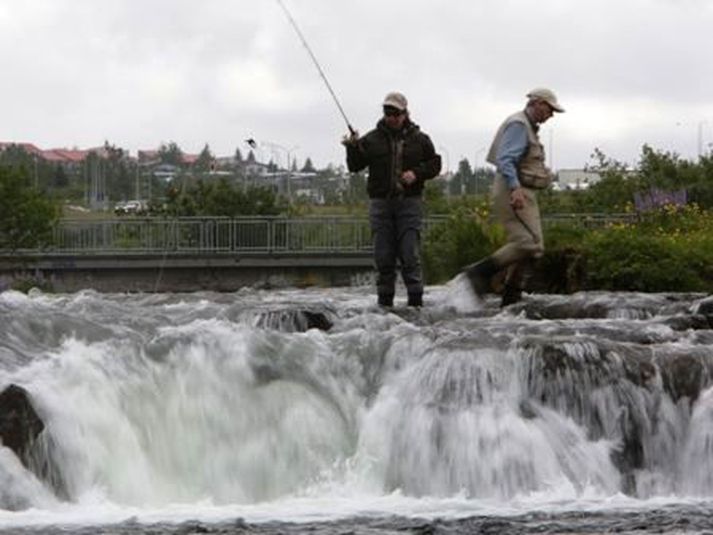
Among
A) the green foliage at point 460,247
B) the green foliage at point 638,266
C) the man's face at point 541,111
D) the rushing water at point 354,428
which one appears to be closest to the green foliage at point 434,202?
the green foliage at point 460,247

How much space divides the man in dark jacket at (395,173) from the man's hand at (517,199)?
0.67m

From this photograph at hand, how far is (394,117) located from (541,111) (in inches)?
52.2

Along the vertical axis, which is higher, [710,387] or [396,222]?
[396,222]

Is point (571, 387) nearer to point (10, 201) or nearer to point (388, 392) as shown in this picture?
point (388, 392)

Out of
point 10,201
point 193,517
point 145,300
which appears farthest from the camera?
point 10,201

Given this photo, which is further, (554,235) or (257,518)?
(554,235)

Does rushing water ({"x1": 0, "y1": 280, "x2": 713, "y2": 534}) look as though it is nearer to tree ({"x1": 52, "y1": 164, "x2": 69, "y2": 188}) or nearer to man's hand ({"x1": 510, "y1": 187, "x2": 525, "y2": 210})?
man's hand ({"x1": 510, "y1": 187, "x2": 525, "y2": 210})

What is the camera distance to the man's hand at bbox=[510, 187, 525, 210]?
15328 mm

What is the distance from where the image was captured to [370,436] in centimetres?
1142

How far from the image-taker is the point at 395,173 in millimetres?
15117

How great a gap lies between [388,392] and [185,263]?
98.8 ft

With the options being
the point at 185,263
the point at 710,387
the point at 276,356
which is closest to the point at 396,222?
the point at 276,356

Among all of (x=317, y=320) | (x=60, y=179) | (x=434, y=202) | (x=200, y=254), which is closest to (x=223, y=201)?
(x=434, y=202)

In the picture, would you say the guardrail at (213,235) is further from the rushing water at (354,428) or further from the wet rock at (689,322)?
the rushing water at (354,428)
